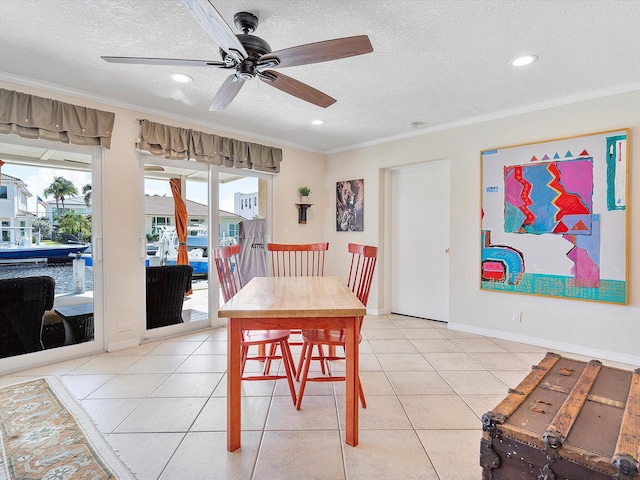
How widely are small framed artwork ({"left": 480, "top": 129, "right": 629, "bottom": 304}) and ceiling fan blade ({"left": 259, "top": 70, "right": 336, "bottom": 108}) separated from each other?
224cm

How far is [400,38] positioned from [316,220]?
321 cm

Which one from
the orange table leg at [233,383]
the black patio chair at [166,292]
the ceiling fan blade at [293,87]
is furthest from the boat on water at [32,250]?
the ceiling fan blade at [293,87]

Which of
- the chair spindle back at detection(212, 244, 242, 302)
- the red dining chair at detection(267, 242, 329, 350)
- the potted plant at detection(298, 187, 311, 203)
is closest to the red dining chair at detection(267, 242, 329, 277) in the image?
the red dining chair at detection(267, 242, 329, 350)

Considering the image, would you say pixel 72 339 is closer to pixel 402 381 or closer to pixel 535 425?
pixel 402 381

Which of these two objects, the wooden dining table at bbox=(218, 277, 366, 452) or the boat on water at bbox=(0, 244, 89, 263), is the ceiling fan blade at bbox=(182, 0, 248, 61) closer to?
the wooden dining table at bbox=(218, 277, 366, 452)

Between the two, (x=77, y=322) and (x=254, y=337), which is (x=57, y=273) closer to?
(x=77, y=322)

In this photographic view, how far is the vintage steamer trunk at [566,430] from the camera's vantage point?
101 centimetres

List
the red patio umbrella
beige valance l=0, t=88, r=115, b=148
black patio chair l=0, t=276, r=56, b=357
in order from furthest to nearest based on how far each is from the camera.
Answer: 1. the red patio umbrella
2. black patio chair l=0, t=276, r=56, b=357
3. beige valance l=0, t=88, r=115, b=148

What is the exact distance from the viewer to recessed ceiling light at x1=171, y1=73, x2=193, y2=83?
2.65 metres

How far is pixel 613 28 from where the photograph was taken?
203cm

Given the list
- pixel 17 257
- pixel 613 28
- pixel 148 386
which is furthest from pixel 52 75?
pixel 613 28

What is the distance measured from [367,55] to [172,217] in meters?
2.64

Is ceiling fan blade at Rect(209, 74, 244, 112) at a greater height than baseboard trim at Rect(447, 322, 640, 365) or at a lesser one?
greater

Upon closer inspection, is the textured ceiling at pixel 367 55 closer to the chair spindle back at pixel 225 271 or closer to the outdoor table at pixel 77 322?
the chair spindle back at pixel 225 271
